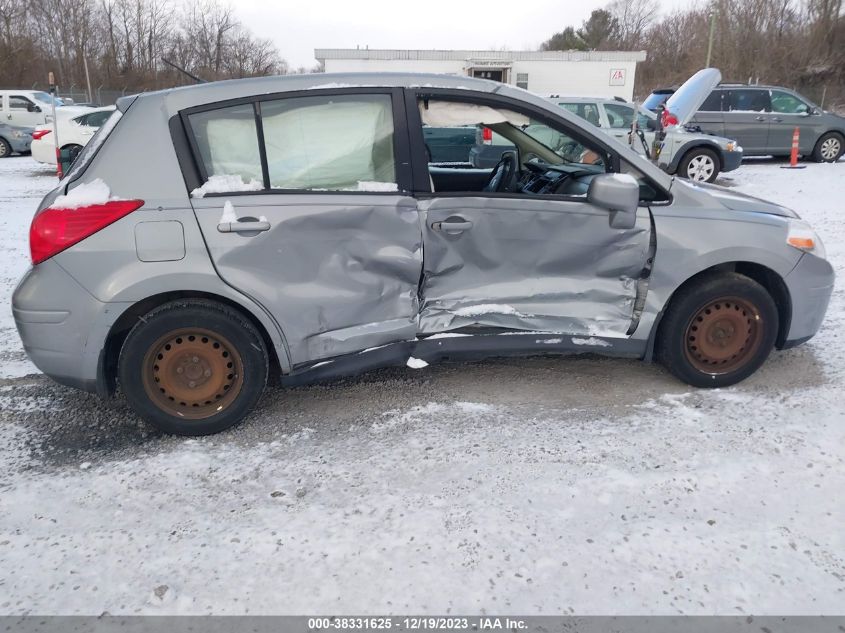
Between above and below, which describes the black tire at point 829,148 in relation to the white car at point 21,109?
below

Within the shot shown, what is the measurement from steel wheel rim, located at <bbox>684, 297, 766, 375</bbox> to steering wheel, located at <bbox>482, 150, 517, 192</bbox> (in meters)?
1.43

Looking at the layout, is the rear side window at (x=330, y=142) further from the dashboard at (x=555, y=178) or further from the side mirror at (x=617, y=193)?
the side mirror at (x=617, y=193)

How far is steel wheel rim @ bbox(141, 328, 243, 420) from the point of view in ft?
10.5

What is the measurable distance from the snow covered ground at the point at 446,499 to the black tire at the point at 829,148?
44.3ft

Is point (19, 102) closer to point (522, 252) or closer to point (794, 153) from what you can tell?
point (522, 252)

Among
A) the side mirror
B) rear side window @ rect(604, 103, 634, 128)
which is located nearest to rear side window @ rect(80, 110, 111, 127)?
rear side window @ rect(604, 103, 634, 128)

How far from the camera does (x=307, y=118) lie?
128 inches

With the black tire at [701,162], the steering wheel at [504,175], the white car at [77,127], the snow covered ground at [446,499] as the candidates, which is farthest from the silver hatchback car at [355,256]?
the white car at [77,127]

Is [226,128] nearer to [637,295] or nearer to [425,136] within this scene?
[425,136]

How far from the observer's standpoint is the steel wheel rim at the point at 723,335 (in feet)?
12.0

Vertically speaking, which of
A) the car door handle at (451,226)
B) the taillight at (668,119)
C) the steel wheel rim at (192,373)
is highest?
the taillight at (668,119)

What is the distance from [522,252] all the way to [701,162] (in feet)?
34.2

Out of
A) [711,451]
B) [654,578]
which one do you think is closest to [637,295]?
[711,451]
